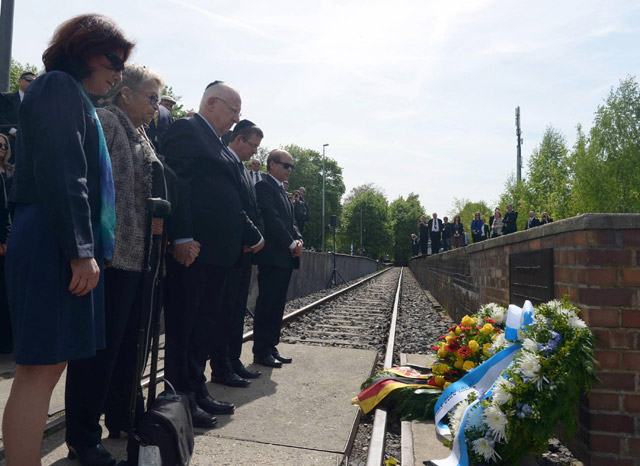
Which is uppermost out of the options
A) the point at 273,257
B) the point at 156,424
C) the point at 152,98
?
the point at 152,98

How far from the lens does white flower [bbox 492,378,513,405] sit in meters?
2.48

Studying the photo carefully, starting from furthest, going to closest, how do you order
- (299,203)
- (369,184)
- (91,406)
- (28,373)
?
(369,184), (299,203), (91,406), (28,373)

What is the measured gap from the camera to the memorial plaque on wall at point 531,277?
3.21 metres

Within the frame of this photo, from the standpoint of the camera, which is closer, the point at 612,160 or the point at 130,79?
the point at 130,79

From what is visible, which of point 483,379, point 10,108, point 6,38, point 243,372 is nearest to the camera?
point 483,379

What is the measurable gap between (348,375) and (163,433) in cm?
266

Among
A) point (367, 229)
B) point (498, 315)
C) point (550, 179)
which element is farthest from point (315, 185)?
point (498, 315)

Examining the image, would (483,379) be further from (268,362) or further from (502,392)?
(268,362)

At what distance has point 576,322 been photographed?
2564 millimetres

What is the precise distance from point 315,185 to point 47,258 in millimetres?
60486

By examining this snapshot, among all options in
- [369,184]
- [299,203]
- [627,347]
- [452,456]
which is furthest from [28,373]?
[369,184]

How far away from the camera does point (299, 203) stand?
10656mm

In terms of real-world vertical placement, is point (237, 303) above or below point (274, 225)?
below

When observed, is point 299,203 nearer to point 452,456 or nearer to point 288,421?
point 288,421
